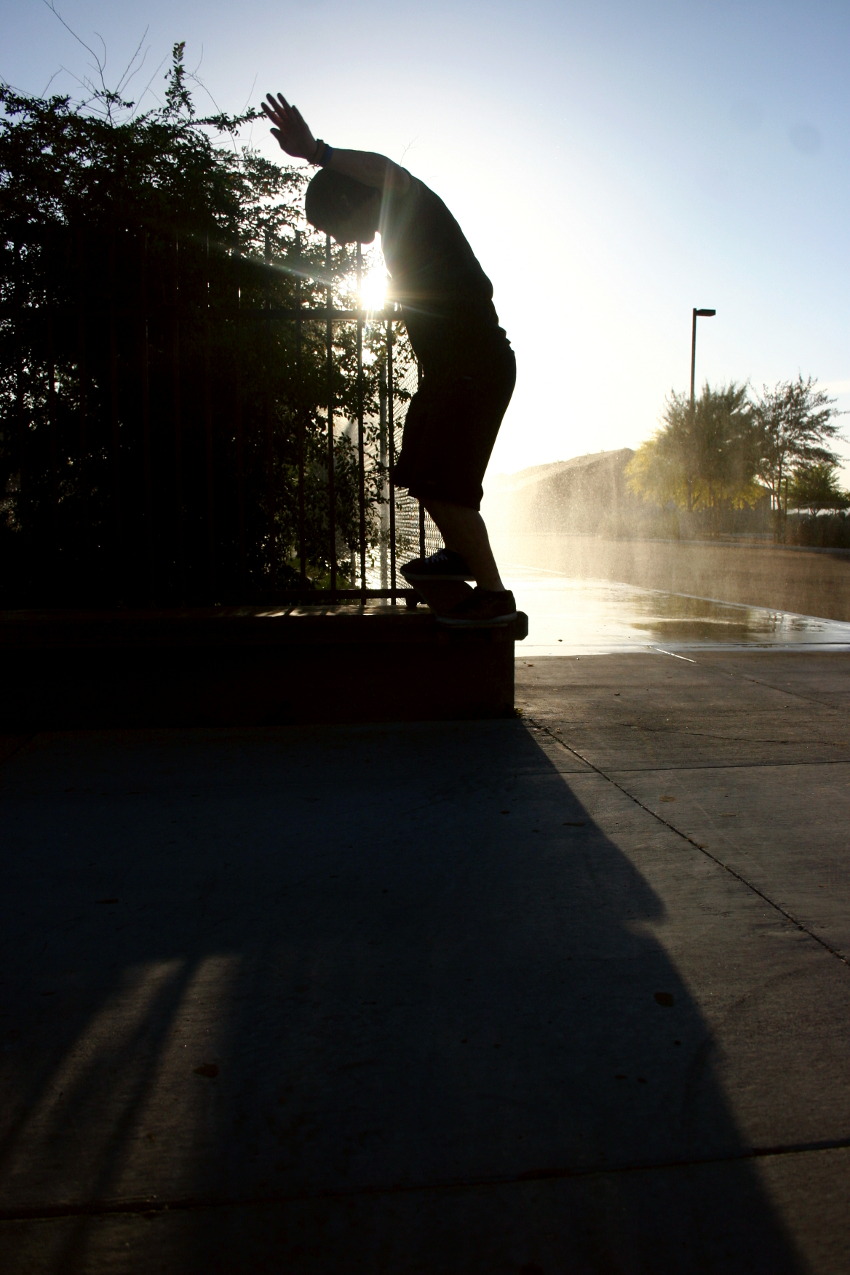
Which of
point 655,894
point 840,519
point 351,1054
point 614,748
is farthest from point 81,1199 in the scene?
Result: point 840,519

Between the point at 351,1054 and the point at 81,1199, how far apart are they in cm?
52

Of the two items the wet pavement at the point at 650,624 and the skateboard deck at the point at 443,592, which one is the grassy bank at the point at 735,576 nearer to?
the wet pavement at the point at 650,624

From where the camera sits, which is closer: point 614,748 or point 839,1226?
point 839,1226

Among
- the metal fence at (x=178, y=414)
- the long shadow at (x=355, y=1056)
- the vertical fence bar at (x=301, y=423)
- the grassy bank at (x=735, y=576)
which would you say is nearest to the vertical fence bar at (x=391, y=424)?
the metal fence at (x=178, y=414)

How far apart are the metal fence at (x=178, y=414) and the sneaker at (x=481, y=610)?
89 cm

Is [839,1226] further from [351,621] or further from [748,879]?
[351,621]

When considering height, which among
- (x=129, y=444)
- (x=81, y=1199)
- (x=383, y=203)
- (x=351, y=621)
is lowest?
(x=81, y=1199)

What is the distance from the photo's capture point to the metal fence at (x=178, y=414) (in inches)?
189

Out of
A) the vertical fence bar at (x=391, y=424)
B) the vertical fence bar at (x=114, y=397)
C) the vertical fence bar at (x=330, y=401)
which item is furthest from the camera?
the vertical fence bar at (x=391, y=424)

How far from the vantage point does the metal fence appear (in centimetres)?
481

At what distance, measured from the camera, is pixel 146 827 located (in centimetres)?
313

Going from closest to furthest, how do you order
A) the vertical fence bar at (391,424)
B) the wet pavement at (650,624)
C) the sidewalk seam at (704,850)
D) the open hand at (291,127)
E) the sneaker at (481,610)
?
the sidewalk seam at (704,850)
the open hand at (291,127)
the sneaker at (481,610)
the vertical fence bar at (391,424)
the wet pavement at (650,624)

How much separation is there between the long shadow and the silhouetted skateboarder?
1.34 meters

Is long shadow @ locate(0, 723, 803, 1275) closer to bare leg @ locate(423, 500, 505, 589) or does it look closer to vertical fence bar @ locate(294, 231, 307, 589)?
bare leg @ locate(423, 500, 505, 589)
